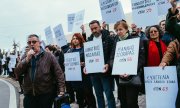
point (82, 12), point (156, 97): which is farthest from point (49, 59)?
point (82, 12)

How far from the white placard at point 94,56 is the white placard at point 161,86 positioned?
70.5 inches

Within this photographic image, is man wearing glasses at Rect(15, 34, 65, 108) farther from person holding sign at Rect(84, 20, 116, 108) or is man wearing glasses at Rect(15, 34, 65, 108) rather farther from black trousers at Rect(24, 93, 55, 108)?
person holding sign at Rect(84, 20, 116, 108)

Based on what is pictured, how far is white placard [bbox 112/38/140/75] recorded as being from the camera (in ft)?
19.6

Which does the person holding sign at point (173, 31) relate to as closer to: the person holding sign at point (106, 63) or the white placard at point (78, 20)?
the person holding sign at point (106, 63)

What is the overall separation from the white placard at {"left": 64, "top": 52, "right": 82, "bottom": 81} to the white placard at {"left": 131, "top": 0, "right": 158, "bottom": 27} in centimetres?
146

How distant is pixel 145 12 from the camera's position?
7.92m

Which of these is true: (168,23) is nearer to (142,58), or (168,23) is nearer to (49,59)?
(142,58)

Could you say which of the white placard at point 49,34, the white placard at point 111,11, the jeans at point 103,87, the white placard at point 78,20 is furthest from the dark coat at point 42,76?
the white placard at point 49,34

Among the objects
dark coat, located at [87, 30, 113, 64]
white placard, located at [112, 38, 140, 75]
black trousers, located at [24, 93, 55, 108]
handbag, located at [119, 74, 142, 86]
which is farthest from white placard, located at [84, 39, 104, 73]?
black trousers, located at [24, 93, 55, 108]

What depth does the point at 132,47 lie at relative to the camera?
239 inches

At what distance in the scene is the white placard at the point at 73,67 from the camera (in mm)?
8367

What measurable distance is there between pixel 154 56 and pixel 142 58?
183 mm

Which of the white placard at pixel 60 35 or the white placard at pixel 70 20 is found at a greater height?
the white placard at pixel 70 20

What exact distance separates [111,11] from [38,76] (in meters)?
3.09
